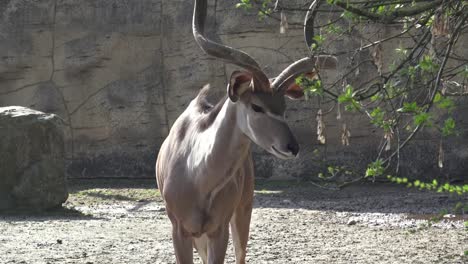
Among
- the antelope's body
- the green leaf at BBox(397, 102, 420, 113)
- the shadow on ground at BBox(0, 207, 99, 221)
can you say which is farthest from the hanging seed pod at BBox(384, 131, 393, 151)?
the shadow on ground at BBox(0, 207, 99, 221)

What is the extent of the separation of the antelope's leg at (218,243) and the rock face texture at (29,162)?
3863 mm

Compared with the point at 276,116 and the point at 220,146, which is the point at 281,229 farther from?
the point at 276,116

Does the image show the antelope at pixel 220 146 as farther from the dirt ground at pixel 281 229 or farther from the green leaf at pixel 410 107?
the dirt ground at pixel 281 229

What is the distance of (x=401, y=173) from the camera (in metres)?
10.3

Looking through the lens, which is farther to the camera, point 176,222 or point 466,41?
point 466,41

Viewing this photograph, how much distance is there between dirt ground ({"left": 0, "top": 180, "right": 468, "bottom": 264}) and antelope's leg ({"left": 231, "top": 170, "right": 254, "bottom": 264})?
0.70 meters

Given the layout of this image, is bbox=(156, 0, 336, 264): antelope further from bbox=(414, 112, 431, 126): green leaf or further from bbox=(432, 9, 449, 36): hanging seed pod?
bbox=(432, 9, 449, 36): hanging seed pod

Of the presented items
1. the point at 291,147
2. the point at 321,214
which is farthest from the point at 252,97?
the point at 321,214

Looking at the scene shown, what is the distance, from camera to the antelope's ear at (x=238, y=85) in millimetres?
4375

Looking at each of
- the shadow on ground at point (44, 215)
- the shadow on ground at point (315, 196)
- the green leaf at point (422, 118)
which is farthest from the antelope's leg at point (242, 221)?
the shadow on ground at point (315, 196)

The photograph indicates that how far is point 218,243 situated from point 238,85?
2.73 ft

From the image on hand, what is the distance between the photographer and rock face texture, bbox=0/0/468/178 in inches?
422

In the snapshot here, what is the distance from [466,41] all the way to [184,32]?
118 inches

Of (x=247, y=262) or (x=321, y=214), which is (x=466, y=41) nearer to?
(x=321, y=214)
